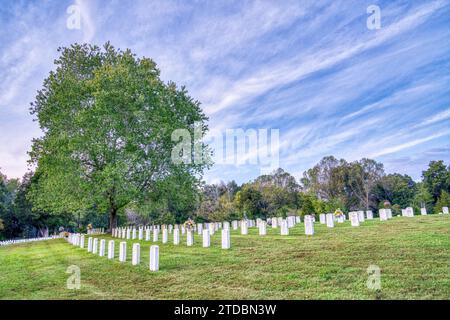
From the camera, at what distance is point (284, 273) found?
7277mm

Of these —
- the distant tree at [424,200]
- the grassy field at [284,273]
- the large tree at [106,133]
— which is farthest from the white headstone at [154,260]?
the distant tree at [424,200]

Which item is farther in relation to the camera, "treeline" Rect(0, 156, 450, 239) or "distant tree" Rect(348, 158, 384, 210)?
"distant tree" Rect(348, 158, 384, 210)

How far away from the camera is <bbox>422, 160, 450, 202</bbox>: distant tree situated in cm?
4116

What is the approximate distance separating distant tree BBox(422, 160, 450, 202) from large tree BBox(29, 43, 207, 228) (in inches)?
1283

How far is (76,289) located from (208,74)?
16.5 meters

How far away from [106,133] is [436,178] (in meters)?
40.6

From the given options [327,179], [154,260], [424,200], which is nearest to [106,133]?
[154,260]

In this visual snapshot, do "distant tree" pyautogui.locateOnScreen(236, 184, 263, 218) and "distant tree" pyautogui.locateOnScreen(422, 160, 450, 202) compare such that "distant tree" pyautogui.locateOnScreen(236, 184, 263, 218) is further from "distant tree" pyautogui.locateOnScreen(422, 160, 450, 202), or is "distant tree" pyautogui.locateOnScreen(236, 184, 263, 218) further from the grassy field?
the grassy field

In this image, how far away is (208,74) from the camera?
70.7 ft

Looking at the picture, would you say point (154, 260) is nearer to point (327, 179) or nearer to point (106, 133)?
point (106, 133)

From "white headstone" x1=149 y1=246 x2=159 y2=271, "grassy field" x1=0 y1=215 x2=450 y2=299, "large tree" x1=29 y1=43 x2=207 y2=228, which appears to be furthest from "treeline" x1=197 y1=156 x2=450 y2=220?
"white headstone" x1=149 y1=246 x2=159 y2=271

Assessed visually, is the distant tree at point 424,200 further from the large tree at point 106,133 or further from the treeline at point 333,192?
the large tree at point 106,133
